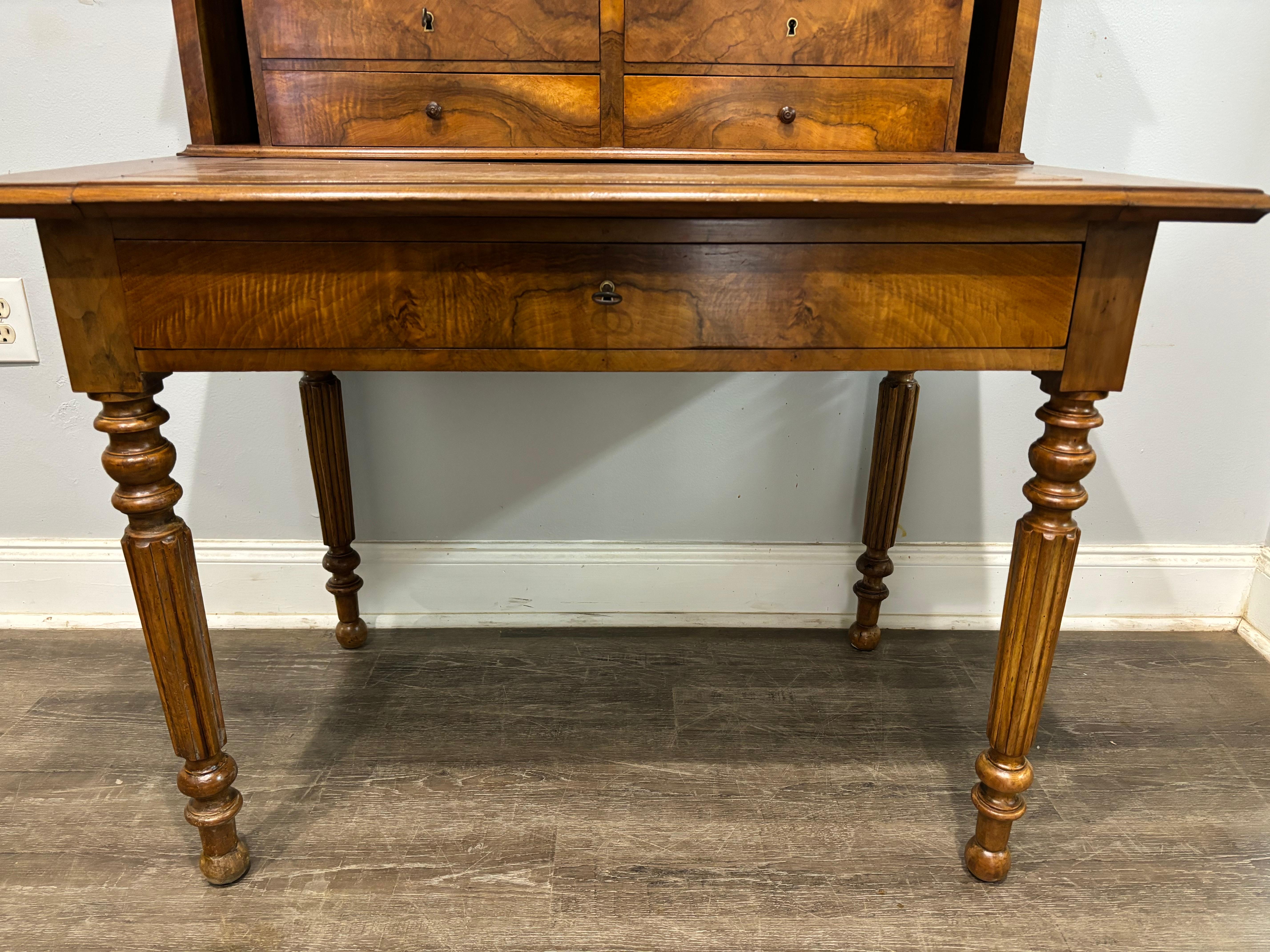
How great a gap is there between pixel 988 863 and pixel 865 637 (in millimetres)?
538

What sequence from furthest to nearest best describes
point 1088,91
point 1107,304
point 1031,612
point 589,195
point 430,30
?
1. point 1088,91
2. point 430,30
3. point 1031,612
4. point 1107,304
5. point 589,195

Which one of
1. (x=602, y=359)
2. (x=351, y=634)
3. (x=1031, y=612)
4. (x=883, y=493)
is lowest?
(x=351, y=634)

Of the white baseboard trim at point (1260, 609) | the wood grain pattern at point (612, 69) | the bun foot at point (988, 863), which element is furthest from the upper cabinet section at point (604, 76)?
the white baseboard trim at point (1260, 609)

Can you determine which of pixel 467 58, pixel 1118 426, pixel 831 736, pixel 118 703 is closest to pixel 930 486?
pixel 1118 426

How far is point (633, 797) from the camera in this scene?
1189mm

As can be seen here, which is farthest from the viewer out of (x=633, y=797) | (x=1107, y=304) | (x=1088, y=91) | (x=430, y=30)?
(x=1088, y=91)

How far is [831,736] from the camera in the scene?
1.32 metres

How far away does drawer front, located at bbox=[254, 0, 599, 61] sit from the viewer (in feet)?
3.54

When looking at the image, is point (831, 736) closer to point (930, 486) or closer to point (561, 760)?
point (561, 760)

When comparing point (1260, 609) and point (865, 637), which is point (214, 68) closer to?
point (865, 637)

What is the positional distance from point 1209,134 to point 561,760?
1456mm

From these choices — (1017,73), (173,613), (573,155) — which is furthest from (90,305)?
(1017,73)

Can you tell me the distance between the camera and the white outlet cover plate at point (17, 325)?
1440 mm

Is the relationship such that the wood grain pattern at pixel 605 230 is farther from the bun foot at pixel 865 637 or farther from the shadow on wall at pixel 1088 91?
the bun foot at pixel 865 637
